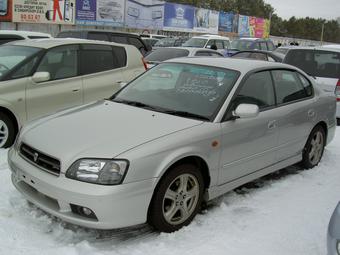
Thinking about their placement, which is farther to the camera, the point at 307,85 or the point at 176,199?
the point at 307,85

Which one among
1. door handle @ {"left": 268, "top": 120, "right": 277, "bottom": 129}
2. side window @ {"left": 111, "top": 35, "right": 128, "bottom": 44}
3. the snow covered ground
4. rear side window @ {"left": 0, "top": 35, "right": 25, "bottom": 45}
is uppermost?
side window @ {"left": 111, "top": 35, "right": 128, "bottom": 44}

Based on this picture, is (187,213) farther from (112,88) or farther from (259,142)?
(112,88)

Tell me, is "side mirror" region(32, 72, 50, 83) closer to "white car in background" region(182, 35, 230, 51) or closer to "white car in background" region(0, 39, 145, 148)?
"white car in background" region(0, 39, 145, 148)

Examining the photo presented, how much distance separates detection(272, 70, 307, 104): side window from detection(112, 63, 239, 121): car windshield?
0.80 m

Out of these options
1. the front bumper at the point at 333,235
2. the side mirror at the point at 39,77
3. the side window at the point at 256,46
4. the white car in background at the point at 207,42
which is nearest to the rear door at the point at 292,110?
the front bumper at the point at 333,235

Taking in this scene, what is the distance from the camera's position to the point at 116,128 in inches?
168

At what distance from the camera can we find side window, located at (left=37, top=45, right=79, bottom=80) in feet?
23.3

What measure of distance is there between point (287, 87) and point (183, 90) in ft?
5.06

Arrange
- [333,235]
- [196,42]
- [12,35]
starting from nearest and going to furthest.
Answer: [333,235] → [12,35] → [196,42]

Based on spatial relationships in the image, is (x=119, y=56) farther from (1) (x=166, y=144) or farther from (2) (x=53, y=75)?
(1) (x=166, y=144)

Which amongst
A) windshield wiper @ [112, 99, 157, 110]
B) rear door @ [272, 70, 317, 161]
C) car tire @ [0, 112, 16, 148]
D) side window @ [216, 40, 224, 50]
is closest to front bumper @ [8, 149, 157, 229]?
windshield wiper @ [112, 99, 157, 110]

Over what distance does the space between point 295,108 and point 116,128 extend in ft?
8.17

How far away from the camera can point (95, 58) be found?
784 cm

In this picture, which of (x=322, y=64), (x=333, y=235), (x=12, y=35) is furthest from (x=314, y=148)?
(x=12, y=35)
